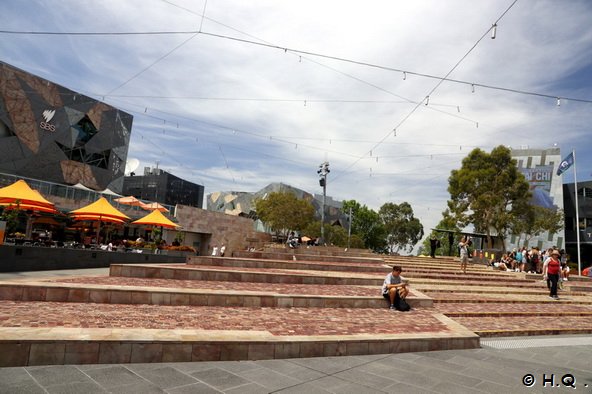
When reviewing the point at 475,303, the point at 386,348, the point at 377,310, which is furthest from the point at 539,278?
the point at 386,348

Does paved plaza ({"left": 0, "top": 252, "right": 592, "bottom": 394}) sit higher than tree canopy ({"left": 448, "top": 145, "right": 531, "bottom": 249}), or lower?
lower

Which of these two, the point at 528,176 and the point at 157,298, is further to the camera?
the point at 528,176

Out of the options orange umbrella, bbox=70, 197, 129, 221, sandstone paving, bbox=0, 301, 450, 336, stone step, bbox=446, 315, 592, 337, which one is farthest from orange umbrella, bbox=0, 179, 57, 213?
stone step, bbox=446, 315, 592, 337

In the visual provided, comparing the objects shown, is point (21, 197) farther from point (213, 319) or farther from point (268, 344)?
point (268, 344)

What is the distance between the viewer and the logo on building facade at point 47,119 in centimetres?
3745

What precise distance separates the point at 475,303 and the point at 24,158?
135ft

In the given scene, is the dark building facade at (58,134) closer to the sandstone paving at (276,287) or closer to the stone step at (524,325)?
the sandstone paving at (276,287)

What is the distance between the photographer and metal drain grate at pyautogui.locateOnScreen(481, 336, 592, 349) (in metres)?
6.85

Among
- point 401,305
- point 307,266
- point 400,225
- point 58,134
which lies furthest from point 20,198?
point 400,225

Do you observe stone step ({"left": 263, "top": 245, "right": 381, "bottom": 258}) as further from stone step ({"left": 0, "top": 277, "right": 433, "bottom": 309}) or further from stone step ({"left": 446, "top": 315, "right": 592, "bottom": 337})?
stone step ({"left": 446, "top": 315, "right": 592, "bottom": 337})

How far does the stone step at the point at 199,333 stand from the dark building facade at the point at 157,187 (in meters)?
67.6

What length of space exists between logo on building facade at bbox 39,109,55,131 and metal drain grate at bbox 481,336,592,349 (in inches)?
Answer: 1708

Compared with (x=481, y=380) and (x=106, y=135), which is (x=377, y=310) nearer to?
(x=481, y=380)

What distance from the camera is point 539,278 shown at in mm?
17219
